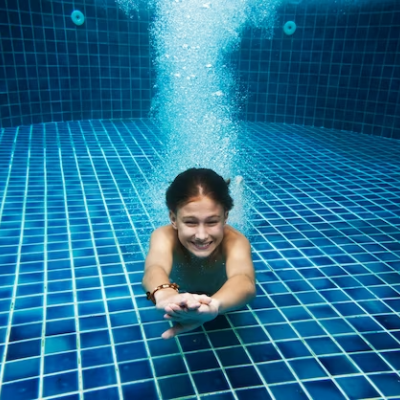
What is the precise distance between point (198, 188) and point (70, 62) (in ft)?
17.4

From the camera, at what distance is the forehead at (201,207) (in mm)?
1587

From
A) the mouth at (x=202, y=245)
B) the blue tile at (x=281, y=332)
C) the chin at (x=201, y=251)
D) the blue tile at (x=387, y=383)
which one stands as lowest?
the blue tile at (x=281, y=332)

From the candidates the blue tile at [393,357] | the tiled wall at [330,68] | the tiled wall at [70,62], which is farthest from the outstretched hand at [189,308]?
the tiled wall at [330,68]

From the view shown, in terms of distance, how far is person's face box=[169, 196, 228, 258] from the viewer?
5.22ft

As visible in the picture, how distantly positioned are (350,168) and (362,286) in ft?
8.17

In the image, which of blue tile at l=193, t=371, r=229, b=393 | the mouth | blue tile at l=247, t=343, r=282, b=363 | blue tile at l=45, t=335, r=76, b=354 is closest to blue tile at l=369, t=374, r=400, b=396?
blue tile at l=247, t=343, r=282, b=363

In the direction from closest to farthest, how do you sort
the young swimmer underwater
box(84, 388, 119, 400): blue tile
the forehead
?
1. the young swimmer underwater
2. box(84, 388, 119, 400): blue tile
3. the forehead

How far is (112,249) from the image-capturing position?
2.62 meters

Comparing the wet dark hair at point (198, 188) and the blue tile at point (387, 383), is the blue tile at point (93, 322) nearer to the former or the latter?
the wet dark hair at point (198, 188)

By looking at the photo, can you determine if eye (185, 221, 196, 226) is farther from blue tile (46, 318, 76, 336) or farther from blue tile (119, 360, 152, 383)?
blue tile (46, 318, 76, 336)

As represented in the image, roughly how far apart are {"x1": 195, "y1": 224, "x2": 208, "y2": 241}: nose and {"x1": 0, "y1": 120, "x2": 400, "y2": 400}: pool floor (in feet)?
1.65

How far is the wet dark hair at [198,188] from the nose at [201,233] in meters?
0.11

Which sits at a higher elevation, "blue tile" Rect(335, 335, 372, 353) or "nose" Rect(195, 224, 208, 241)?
"nose" Rect(195, 224, 208, 241)

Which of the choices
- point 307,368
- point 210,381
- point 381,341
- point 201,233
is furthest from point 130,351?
point 381,341
